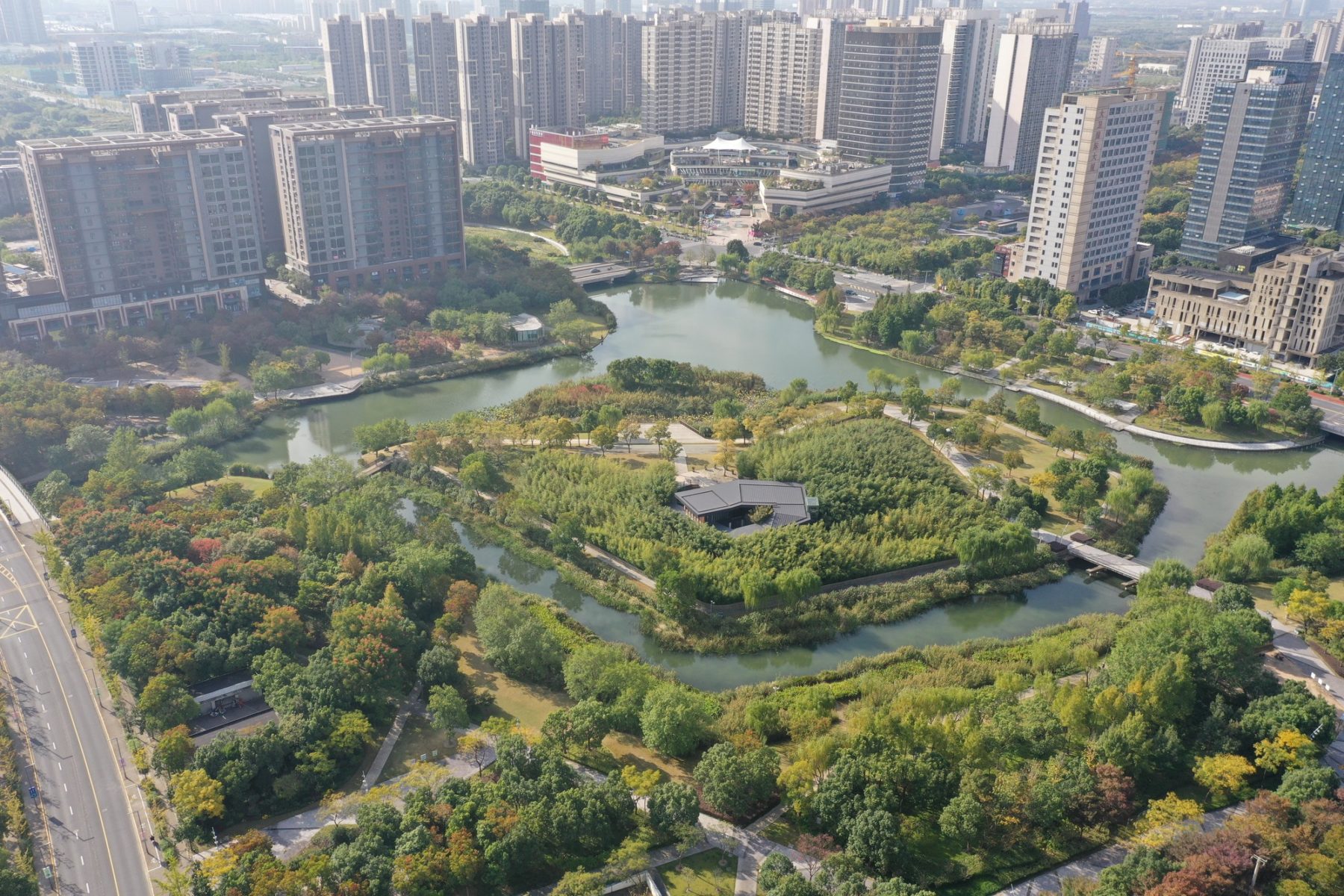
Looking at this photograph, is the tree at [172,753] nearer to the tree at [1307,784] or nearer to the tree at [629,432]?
the tree at [629,432]

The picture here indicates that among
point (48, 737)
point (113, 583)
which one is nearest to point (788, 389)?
point (113, 583)

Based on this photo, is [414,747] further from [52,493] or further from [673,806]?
[52,493]

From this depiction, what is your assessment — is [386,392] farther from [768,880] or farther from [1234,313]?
[1234,313]

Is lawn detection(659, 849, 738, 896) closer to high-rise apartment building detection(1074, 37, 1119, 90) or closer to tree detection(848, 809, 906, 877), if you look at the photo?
tree detection(848, 809, 906, 877)

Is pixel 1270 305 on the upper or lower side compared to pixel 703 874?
upper

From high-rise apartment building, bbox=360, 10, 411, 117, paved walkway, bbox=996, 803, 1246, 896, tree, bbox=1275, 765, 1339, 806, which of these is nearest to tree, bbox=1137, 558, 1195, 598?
tree, bbox=1275, 765, 1339, 806

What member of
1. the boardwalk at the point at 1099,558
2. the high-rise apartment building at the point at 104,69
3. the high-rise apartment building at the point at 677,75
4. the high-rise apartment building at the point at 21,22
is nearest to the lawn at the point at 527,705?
the boardwalk at the point at 1099,558

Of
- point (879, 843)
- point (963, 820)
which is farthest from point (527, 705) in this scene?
point (963, 820)
